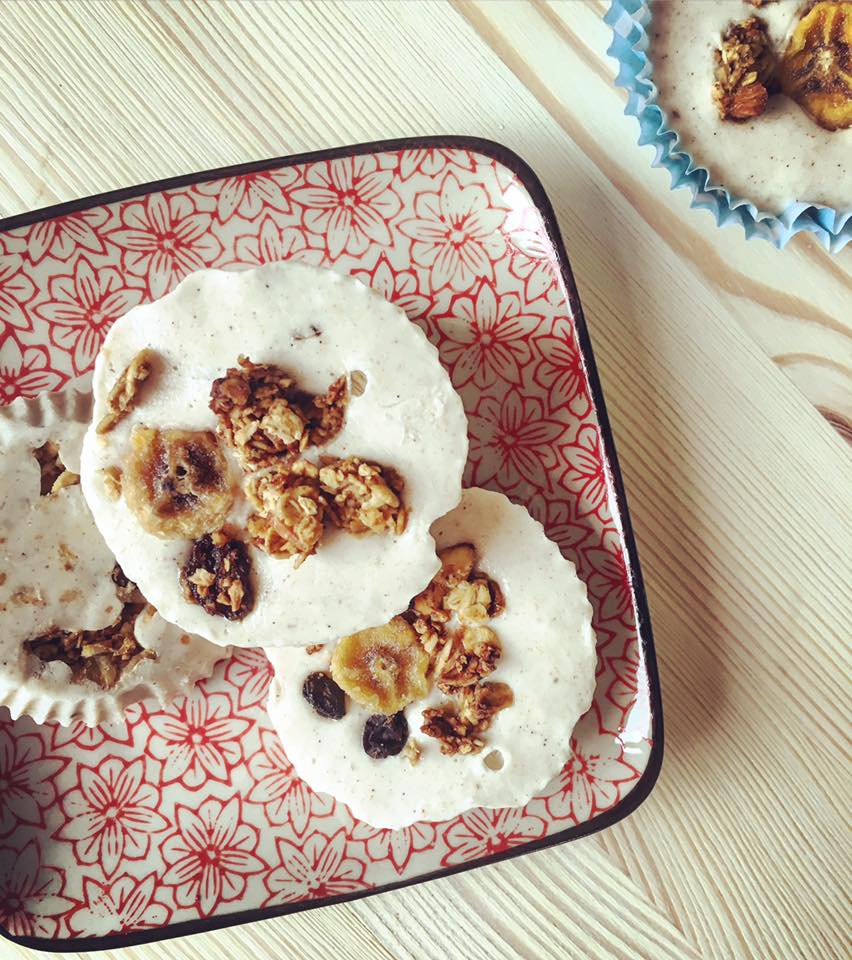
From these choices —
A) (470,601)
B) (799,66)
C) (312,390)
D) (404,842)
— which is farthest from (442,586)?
(799,66)

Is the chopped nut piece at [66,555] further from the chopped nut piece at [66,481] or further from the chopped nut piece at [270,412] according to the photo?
the chopped nut piece at [270,412]

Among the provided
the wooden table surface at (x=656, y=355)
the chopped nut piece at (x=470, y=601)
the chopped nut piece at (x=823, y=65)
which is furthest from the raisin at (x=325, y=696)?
the chopped nut piece at (x=823, y=65)

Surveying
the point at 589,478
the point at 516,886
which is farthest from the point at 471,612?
the point at 516,886

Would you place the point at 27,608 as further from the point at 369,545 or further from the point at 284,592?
the point at 369,545

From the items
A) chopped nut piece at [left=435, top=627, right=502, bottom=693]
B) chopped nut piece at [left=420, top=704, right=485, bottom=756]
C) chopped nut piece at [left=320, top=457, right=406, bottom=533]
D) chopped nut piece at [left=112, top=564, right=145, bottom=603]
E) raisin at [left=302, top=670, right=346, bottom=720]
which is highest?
chopped nut piece at [left=320, top=457, right=406, bottom=533]

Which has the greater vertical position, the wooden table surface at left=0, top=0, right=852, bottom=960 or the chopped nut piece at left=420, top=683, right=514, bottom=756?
the wooden table surface at left=0, top=0, right=852, bottom=960

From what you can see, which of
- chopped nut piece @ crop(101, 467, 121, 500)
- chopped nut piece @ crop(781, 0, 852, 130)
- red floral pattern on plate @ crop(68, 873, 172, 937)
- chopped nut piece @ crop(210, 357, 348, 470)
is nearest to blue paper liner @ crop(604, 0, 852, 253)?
chopped nut piece @ crop(781, 0, 852, 130)

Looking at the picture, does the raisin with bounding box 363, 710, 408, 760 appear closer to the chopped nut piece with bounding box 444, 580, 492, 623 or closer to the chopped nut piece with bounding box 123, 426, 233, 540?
the chopped nut piece with bounding box 444, 580, 492, 623
